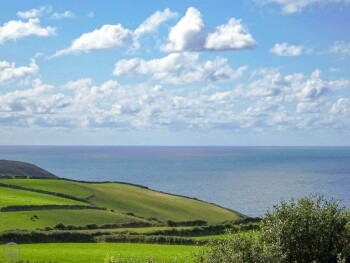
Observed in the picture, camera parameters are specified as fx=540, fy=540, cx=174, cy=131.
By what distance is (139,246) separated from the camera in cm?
7244

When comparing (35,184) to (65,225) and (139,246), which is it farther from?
(139,246)

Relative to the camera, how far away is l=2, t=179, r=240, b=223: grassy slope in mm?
118125

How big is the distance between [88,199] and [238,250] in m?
86.9

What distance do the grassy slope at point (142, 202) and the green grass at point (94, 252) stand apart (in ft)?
137

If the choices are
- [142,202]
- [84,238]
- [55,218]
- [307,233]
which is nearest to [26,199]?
[55,218]

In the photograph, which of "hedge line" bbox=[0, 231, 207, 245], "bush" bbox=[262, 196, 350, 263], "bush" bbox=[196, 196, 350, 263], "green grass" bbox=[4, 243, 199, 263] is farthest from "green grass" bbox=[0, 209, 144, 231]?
"bush" bbox=[262, 196, 350, 263]

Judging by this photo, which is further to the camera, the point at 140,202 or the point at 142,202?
the point at 142,202

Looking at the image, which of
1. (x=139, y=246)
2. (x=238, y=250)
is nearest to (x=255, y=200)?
(x=139, y=246)

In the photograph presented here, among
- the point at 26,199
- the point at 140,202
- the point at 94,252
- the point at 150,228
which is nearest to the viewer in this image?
the point at 94,252

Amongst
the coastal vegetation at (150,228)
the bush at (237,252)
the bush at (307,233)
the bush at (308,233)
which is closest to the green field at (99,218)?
the coastal vegetation at (150,228)

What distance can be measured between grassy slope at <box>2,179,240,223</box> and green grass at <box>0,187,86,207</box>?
1103cm

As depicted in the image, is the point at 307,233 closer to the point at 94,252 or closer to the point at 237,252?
the point at 237,252

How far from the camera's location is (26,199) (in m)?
102

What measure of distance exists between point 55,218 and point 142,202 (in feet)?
133
